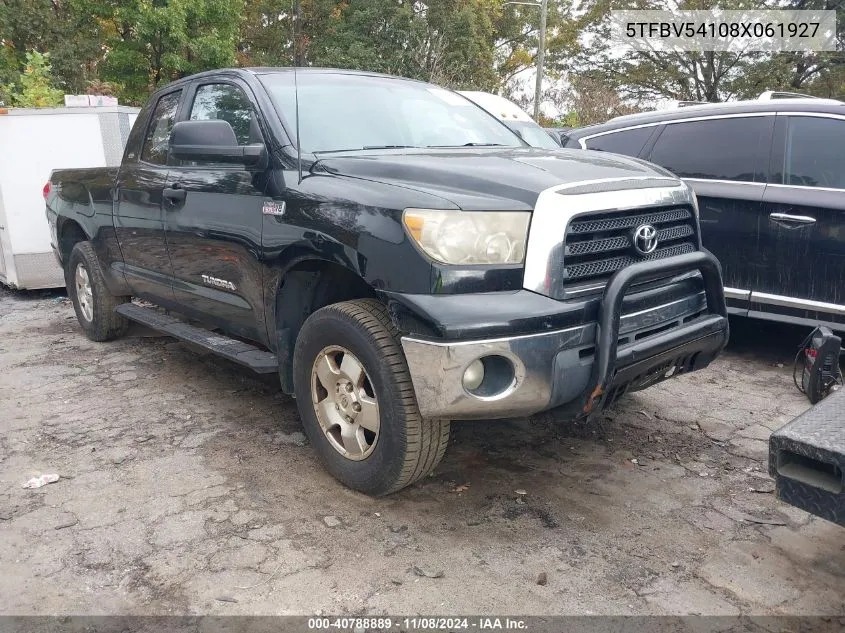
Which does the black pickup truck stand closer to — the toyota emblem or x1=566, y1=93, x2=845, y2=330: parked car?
the toyota emblem

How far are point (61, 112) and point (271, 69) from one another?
447cm

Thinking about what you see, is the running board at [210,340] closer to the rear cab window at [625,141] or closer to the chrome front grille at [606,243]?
the chrome front grille at [606,243]

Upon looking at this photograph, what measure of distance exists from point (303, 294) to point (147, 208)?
66.1 inches

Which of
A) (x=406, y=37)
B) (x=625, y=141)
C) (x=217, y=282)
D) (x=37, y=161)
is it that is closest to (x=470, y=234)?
(x=217, y=282)

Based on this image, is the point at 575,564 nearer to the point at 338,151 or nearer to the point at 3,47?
the point at 338,151

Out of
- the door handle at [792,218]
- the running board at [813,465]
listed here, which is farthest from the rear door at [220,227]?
the door handle at [792,218]

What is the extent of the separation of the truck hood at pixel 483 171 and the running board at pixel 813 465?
121 cm

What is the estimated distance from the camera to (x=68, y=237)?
6270 millimetres

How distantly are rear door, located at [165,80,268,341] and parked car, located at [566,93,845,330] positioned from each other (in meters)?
3.19

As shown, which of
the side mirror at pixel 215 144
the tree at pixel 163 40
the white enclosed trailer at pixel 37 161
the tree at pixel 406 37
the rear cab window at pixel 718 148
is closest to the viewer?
the side mirror at pixel 215 144

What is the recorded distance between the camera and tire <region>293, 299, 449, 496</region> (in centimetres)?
293

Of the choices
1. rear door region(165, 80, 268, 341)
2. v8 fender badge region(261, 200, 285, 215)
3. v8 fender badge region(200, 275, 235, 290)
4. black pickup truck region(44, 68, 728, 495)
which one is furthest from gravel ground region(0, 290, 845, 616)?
v8 fender badge region(261, 200, 285, 215)

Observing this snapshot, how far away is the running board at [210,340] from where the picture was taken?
3.74 meters

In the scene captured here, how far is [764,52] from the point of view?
2622cm
